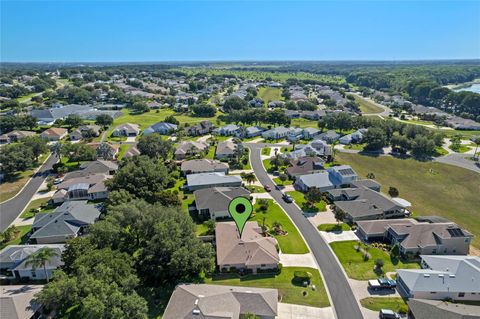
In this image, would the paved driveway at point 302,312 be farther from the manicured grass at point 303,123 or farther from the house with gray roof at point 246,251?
the manicured grass at point 303,123

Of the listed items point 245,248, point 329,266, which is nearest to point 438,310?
point 329,266

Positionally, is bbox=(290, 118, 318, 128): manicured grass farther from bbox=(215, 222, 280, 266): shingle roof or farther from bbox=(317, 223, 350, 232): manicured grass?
bbox=(215, 222, 280, 266): shingle roof

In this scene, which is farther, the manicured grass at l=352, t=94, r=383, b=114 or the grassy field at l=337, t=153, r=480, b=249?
the manicured grass at l=352, t=94, r=383, b=114

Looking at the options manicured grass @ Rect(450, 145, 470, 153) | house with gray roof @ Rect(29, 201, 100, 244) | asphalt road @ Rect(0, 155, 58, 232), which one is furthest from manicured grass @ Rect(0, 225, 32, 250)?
manicured grass @ Rect(450, 145, 470, 153)

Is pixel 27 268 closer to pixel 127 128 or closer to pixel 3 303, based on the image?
pixel 3 303

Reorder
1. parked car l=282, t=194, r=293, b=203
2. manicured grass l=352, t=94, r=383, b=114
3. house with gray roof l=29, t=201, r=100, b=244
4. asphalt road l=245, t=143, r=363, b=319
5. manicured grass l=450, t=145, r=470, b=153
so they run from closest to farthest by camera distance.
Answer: asphalt road l=245, t=143, r=363, b=319
house with gray roof l=29, t=201, r=100, b=244
parked car l=282, t=194, r=293, b=203
manicured grass l=450, t=145, r=470, b=153
manicured grass l=352, t=94, r=383, b=114

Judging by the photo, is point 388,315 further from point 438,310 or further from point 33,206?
point 33,206

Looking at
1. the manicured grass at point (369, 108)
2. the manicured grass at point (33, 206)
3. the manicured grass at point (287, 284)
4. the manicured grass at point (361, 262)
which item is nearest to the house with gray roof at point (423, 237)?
the manicured grass at point (361, 262)

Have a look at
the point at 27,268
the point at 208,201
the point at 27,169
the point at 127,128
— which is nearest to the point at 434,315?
the point at 208,201
